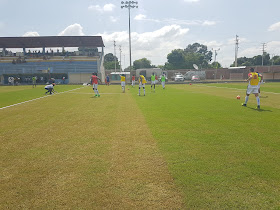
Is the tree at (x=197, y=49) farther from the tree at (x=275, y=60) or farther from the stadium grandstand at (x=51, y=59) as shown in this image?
the stadium grandstand at (x=51, y=59)

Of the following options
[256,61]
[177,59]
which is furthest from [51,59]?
[256,61]

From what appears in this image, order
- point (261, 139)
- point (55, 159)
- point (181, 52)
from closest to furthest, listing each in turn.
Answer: point (55, 159)
point (261, 139)
point (181, 52)

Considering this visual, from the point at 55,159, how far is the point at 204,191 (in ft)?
9.47

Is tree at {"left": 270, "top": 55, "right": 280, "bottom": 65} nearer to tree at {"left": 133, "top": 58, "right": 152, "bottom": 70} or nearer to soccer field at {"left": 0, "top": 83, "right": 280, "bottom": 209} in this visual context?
tree at {"left": 133, "top": 58, "right": 152, "bottom": 70}

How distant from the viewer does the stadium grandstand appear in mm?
52625

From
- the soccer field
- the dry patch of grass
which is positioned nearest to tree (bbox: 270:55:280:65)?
the soccer field

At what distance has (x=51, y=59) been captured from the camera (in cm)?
5662

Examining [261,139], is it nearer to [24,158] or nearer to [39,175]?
[39,175]

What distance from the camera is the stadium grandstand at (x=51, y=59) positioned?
52625mm

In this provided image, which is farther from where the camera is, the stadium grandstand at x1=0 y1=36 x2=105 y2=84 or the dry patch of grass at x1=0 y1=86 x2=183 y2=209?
the stadium grandstand at x1=0 y1=36 x2=105 y2=84

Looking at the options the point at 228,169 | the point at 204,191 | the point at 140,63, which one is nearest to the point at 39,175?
the point at 204,191

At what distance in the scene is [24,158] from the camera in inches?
171

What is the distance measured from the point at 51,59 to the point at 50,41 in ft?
21.0

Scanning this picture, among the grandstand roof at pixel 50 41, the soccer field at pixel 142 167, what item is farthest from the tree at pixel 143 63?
the soccer field at pixel 142 167
